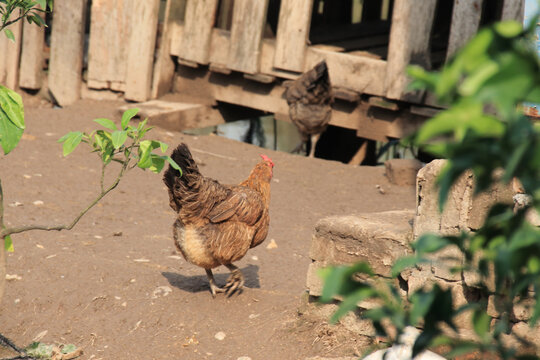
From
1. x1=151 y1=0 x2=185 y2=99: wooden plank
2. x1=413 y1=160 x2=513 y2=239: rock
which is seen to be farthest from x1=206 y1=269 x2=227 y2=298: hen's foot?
x1=151 y1=0 x2=185 y2=99: wooden plank

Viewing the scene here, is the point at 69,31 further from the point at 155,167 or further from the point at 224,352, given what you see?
the point at 155,167

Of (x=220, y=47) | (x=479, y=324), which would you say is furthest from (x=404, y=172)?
(x=479, y=324)

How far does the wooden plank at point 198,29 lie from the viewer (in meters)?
9.52

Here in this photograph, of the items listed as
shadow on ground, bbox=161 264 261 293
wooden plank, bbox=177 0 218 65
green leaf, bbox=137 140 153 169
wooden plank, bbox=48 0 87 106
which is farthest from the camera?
wooden plank, bbox=48 0 87 106

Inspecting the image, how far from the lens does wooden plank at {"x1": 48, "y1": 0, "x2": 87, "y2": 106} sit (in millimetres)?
9648

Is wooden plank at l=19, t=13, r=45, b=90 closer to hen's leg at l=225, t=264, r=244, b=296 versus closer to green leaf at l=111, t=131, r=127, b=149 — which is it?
hen's leg at l=225, t=264, r=244, b=296

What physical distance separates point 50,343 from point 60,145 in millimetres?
4451

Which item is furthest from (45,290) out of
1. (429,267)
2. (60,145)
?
(60,145)

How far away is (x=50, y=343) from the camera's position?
416 centimetres

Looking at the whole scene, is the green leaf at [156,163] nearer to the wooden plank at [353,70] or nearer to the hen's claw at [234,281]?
the hen's claw at [234,281]

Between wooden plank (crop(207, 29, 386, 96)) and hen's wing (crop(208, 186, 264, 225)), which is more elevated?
wooden plank (crop(207, 29, 386, 96))

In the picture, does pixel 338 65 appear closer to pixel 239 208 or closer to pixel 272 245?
pixel 272 245

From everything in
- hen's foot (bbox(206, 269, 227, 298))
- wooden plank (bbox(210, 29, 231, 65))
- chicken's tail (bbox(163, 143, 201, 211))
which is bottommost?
hen's foot (bbox(206, 269, 227, 298))

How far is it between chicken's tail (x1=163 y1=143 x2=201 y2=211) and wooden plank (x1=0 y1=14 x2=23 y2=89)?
6.61 m
